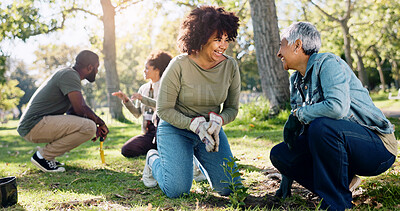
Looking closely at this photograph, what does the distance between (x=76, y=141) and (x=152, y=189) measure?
1.77 meters

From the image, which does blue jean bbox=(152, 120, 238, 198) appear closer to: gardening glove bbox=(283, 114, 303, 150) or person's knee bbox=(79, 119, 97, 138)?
gardening glove bbox=(283, 114, 303, 150)

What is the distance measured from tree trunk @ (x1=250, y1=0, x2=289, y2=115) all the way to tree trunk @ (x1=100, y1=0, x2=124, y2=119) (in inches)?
309

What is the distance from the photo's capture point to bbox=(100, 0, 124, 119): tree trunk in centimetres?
1370

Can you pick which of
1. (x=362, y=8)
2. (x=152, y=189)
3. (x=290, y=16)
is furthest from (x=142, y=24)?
(x=152, y=189)

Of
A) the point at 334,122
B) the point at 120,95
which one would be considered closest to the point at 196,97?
the point at 334,122

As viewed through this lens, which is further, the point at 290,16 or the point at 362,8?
the point at 290,16

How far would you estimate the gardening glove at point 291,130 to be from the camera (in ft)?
8.54

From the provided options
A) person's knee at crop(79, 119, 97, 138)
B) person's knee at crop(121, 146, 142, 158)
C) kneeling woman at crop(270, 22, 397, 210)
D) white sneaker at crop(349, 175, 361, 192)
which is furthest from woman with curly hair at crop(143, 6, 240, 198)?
person's knee at crop(121, 146, 142, 158)

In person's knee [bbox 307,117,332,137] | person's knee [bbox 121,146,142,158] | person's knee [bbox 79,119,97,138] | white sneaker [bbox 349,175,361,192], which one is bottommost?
person's knee [bbox 121,146,142,158]

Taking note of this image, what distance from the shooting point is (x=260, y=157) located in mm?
4629

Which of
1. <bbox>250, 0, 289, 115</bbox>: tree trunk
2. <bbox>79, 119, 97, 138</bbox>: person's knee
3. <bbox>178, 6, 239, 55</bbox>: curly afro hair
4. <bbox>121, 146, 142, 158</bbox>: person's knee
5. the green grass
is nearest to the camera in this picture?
the green grass

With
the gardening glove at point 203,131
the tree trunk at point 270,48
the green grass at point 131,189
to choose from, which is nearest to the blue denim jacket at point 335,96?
the green grass at point 131,189

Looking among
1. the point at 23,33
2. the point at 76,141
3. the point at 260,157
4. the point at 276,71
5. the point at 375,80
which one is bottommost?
the point at 375,80

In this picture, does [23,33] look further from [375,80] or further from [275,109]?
[375,80]
